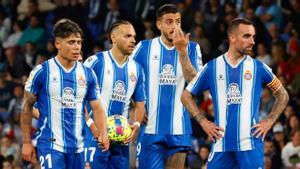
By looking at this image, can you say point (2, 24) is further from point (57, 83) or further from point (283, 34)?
point (57, 83)

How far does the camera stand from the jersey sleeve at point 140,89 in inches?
498

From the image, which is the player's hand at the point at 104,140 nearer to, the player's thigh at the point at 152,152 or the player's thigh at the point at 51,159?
the player's thigh at the point at 51,159

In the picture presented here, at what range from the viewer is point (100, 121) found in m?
11.8

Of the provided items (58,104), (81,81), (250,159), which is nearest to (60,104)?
(58,104)

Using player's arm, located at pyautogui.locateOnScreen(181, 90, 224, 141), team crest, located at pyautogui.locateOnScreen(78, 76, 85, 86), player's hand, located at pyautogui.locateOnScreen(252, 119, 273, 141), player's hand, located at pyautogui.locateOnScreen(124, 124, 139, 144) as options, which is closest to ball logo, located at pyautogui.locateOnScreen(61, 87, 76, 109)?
team crest, located at pyautogui.locateOnScreen(78, 76, 85, 86)

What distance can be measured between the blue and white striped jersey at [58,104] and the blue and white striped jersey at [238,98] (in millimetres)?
1568

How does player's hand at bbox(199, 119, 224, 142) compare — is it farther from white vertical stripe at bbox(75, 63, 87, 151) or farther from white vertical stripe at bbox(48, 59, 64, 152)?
white vertical stripe at bbox(48, 59, 64, 152)

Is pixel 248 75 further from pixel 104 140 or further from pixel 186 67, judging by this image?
pixel 104 140

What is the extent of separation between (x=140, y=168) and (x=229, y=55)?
2.00 meters

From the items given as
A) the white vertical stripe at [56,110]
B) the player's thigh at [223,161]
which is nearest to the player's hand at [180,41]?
the player's thigh at [223,161]

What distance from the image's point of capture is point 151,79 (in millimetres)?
12891

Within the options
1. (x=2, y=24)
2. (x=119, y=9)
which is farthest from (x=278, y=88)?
(x=2, y=24)

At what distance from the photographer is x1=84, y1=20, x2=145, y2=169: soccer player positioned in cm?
1259

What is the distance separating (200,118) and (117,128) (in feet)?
3.65
